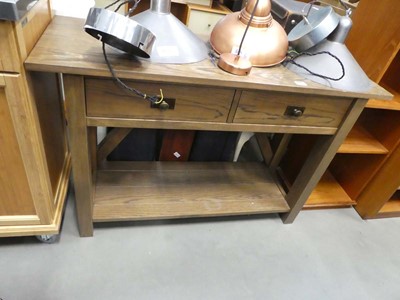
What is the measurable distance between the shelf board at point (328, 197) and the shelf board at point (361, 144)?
1.03 feet

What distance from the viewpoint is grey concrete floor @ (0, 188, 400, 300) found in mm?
1018

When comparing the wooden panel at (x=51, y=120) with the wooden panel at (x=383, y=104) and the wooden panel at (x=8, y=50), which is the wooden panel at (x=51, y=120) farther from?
the wooden panel at (x=383, y=104)

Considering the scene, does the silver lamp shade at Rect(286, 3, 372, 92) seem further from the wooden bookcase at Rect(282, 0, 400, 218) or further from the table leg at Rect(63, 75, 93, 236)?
the table leg at Rect(63, 75, 93, 236)

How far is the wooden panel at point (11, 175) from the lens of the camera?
743 mm

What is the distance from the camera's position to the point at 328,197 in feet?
4.92

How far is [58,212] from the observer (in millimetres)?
1064

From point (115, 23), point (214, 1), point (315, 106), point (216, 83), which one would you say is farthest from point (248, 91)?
point (214, 1)

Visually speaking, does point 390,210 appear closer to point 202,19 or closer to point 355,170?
point 355,170

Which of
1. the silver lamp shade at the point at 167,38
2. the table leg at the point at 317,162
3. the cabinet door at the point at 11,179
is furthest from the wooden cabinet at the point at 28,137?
the table leg at the point at 317,162

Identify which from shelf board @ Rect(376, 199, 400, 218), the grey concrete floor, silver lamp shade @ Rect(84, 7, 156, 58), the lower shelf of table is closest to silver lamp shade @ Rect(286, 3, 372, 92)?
silver lamp shade @ Rect(84, 7, 156, 58)

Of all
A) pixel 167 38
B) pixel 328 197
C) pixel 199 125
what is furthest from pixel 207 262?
pixel 167 38

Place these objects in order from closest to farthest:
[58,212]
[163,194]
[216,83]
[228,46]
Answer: [216,83]
[228,46]
[58,212]
[163,194]

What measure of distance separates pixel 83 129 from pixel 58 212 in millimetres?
432

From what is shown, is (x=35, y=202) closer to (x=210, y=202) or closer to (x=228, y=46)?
(x=210, y=202)
